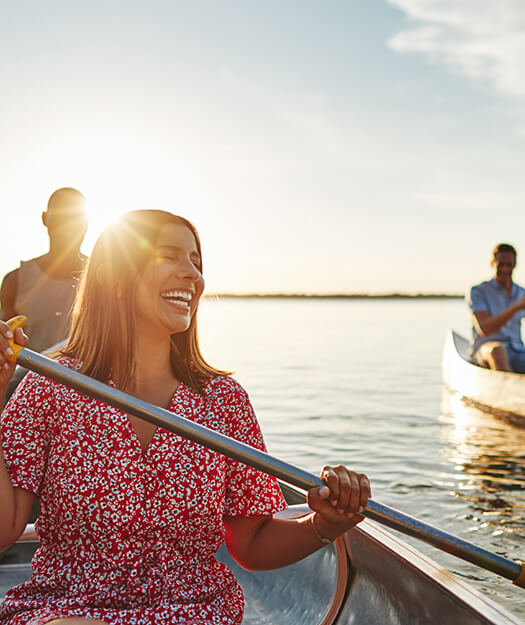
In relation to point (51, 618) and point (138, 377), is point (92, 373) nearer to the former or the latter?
point (138, 377)

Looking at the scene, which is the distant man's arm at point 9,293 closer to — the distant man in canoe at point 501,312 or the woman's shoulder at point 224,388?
the woman's shoulder at point 224,388

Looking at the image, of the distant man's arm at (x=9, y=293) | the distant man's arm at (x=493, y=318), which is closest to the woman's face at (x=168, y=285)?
the distant man's arm at (x=9, y=293)

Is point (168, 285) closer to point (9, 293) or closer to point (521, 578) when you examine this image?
point (521, 578)

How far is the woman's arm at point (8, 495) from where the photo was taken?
1.45 m

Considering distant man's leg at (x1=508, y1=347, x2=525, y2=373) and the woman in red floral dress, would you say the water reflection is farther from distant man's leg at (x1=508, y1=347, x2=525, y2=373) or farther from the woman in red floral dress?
the woman in red floral dress

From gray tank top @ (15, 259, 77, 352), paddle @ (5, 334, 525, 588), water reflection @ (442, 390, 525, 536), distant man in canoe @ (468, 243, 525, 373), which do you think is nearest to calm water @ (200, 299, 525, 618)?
water reflection @ (442, 390, 525, 536)

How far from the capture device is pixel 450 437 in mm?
7645

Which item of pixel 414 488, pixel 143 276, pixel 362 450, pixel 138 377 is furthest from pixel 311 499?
pixel 362 450

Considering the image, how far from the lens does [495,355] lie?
810cm

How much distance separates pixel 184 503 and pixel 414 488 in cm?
444

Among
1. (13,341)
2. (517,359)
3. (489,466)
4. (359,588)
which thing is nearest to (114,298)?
(13,341)

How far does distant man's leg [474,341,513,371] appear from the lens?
8.04 meters

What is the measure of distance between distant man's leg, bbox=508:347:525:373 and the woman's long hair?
7163mm

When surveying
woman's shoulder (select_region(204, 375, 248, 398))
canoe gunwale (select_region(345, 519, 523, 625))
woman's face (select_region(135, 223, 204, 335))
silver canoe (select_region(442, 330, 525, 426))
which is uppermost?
woman's face (select_region(135, 223, 204, 335))
